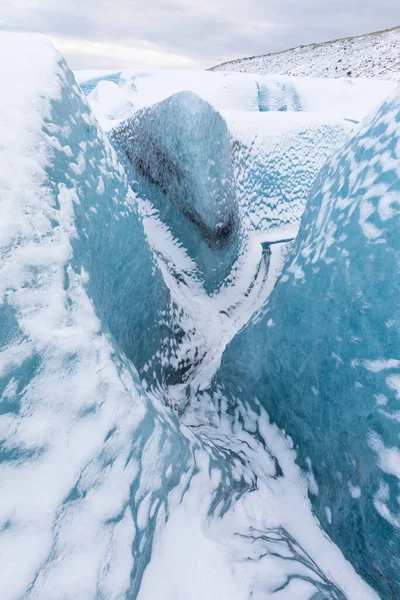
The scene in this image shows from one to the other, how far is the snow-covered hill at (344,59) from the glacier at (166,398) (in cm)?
822

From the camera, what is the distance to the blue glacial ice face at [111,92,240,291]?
1.49m

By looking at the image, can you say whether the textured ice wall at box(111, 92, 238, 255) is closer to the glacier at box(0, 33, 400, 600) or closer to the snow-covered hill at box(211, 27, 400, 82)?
the glacier at box(0, 33, 400, 600)

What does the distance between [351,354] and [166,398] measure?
1.80ft

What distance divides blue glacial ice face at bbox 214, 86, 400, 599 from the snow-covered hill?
8.12 meters

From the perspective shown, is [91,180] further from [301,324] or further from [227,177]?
[227,177]

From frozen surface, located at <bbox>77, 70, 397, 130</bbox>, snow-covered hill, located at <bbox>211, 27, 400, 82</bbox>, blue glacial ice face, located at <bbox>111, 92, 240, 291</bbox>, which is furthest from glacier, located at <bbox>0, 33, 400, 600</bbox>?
snow-covered hill, located at <bbox>211, 27, 400, 82</bbox>

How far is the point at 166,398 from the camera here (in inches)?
43.2

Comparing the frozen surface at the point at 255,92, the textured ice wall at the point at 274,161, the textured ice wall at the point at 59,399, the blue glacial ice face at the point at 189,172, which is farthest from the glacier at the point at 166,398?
the frozen surface at the point at 255,92

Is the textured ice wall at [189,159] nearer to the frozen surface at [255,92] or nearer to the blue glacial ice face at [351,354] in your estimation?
the blue glacial ice face at [351,354]

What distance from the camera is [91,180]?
78 cm

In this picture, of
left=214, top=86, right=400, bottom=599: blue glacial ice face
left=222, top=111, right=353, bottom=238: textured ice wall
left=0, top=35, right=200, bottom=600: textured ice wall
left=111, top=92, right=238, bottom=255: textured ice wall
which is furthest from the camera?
left=222, top=111, right=353, bottom=238: textured ice wall

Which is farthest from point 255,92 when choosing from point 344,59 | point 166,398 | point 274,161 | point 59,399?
point 344,59

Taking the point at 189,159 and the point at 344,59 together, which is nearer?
the point at 189,159

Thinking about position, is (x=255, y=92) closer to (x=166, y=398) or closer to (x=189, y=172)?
(x=189, y=172)
